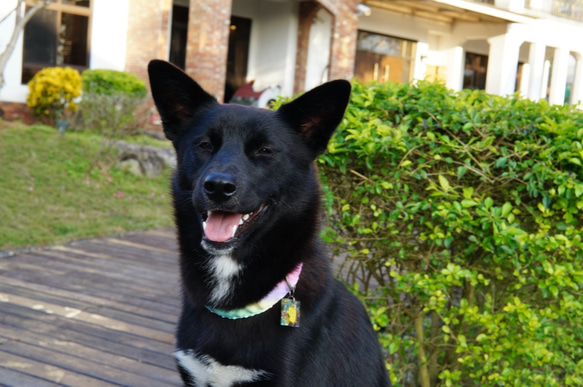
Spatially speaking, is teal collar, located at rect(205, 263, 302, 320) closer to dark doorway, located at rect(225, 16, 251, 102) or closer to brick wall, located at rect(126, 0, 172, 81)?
brick wall, located at rect(126, 0, 172, 81)

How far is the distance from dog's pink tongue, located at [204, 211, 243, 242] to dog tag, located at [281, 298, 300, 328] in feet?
0.98

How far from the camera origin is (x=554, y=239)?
2.62m

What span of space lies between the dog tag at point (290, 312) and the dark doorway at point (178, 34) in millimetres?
14273

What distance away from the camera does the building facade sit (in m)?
12.5

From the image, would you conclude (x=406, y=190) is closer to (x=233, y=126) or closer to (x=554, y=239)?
(x=554, y=239)

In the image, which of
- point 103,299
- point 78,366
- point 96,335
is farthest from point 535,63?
point 78,366

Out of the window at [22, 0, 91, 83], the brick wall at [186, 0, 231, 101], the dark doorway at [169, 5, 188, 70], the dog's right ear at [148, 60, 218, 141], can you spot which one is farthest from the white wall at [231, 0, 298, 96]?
the dog's right ear at [148, 60, 218, 141]

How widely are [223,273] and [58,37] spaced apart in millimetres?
11506

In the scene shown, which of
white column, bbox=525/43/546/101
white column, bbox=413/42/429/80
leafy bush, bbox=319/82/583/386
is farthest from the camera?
white column, bbox=525/43/546/101

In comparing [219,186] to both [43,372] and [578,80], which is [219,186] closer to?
[43,372]

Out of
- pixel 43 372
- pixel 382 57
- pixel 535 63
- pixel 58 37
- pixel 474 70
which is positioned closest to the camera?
pixel 43 372

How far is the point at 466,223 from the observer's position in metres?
2.67

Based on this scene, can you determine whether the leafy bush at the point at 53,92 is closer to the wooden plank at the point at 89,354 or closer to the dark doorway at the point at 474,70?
the wooden plank at the point at 89,354

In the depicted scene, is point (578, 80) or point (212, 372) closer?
point (212, 372)
